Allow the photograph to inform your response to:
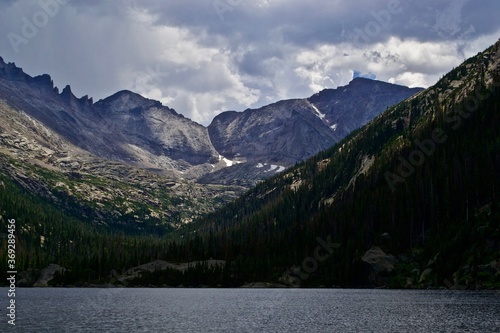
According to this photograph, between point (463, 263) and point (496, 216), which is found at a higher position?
point (496, 216)

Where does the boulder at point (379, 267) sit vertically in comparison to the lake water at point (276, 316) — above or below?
above

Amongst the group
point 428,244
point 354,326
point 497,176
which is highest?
point 497,176

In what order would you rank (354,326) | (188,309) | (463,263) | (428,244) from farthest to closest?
(428,244) → (463,263) → (188,309) → (354,326)

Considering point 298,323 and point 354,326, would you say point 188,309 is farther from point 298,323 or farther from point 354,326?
point 354,326

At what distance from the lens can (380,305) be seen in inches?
4820

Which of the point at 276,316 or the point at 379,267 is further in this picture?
the point at 379,267

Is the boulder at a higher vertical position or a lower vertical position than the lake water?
higher

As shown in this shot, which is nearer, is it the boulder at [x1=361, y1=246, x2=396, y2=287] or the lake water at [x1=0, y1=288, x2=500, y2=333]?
the lake water at [x1=0, y1=288, x2=500, y2=333]

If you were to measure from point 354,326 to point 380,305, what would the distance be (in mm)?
37693

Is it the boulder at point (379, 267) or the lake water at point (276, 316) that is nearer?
the lake water at point (276, 316)

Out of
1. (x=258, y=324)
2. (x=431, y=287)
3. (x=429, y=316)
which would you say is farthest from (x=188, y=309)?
(x=431, y=287)

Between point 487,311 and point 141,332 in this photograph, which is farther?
point 487,311

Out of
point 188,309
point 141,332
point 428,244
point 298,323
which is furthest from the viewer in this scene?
point 428,244

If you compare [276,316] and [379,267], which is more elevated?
[379,267]
